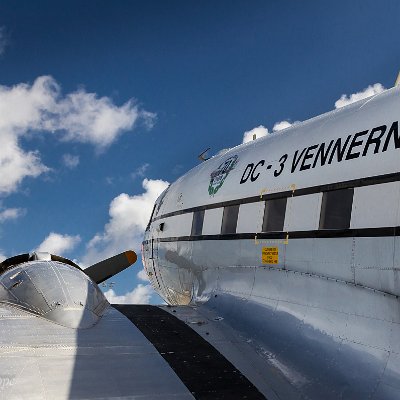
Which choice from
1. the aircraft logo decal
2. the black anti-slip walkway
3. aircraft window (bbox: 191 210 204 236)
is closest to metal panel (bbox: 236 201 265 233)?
the aircraft logo decal

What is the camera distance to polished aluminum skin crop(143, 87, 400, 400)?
17.8ft

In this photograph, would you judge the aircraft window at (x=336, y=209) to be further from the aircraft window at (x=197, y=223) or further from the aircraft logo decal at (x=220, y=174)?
the aircraft window at (x=197, y=223)

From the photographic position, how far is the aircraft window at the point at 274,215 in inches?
286

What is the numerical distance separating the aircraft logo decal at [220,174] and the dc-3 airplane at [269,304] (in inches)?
2.3

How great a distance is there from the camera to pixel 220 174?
962cm

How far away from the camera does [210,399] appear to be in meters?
5.25

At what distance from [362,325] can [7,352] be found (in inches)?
167

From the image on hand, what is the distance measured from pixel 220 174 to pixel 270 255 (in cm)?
261

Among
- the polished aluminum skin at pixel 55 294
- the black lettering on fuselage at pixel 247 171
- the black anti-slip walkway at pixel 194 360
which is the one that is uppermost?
the black lettering on fuselage at pixel 247 171

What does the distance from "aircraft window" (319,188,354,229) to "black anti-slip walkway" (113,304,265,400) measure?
2271mm

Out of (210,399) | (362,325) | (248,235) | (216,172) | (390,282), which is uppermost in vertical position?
(216,172)

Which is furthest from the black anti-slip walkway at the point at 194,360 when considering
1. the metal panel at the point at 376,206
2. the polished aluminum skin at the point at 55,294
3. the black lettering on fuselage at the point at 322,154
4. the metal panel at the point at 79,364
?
the black lettering on fuselage at the point at 322,154

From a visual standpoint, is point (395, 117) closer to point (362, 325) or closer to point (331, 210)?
point (331, 210)

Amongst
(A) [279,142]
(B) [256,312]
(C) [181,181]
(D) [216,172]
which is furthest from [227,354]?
(C) [181,181]
